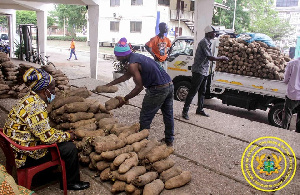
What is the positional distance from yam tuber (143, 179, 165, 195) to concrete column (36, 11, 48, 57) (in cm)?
1486

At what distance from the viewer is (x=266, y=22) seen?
30.8 m

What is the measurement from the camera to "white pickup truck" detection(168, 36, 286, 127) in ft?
24.2

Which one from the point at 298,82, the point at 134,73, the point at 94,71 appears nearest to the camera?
the point at 134,73

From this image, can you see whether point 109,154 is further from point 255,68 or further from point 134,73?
point 255,68

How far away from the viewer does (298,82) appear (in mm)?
5820

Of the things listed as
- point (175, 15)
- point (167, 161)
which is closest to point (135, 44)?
point (175, 15)

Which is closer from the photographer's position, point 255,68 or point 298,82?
point 298,82

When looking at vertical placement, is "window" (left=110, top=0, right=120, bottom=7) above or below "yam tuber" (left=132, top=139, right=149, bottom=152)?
above

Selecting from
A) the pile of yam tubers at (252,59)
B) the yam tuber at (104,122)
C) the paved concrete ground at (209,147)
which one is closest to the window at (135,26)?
the pile of yam tubers at (252,59)

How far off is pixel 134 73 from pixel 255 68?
4.97 meters

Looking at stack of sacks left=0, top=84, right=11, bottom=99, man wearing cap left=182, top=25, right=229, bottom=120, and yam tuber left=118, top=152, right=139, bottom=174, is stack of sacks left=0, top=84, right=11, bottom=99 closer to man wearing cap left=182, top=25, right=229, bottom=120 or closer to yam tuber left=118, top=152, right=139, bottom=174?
man wearing cap left=182, top=25, right=229, bottom=120

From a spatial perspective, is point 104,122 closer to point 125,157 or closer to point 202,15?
point 125,157

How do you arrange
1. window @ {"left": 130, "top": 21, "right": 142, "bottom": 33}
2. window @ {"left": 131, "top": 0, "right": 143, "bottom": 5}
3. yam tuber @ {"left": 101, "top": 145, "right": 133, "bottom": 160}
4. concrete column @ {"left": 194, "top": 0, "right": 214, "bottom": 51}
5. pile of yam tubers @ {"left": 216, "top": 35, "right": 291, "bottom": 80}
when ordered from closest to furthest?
yam tuber @ {"left": 101, "top": 145, "right": 133, "bottom": 160}, pile of yam tubers @ {"left": 216, "top": 35, "right": 291, "bottom": 80}, concrete column @ {"left": 194, "top": 0, "right": 214, "bottom": 51}, window @ {"left": 131, "top": 0, "right": 143, "bottom": 5}, window @ {"left": 130, "top": 21, "right": 142, "bottom": 33}

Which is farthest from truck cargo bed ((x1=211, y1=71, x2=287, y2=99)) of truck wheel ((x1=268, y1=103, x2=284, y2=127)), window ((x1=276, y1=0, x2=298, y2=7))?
window ((x1=276, y1=0, x2=298, y2=7))
